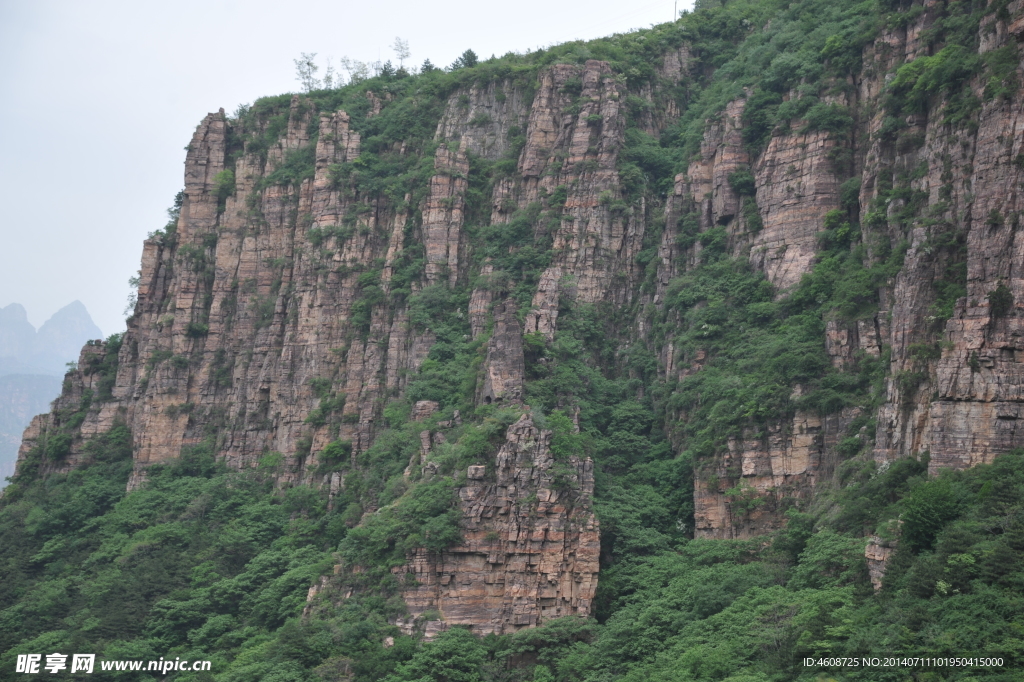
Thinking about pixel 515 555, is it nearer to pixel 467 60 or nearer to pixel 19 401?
pixel 467 60

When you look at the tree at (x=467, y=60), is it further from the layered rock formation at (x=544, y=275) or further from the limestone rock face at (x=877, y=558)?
the limestone rock face at (x=877, y=558)

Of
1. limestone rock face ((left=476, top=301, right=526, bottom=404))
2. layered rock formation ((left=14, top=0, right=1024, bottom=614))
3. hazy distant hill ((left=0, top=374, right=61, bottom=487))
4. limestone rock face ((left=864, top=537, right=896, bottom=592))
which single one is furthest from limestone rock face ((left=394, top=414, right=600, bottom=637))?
hazy distant hill ((left=0, top=374, right=61, bottom=487))

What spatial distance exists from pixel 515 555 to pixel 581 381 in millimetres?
11978

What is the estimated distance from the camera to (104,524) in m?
64.1

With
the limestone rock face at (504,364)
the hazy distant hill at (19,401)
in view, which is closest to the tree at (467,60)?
the limestone rock face at (504,364)

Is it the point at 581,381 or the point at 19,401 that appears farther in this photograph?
the point at 19,401

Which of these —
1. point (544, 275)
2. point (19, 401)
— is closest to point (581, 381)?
point (544, 275)

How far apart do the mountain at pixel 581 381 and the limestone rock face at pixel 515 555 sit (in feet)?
0.45

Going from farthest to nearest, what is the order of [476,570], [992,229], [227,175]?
1. [227,175]
2. [476,570]
3. [992,229]

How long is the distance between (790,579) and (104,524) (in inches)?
1612

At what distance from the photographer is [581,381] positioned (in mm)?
56312

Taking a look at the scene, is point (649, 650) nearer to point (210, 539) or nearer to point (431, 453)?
point (431, 453)

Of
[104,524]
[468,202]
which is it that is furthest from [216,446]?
[468,202]

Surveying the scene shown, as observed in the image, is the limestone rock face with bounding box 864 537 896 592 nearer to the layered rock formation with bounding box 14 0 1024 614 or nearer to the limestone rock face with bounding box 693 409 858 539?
the layered rock formation with bounding box 14 0 1024 614
